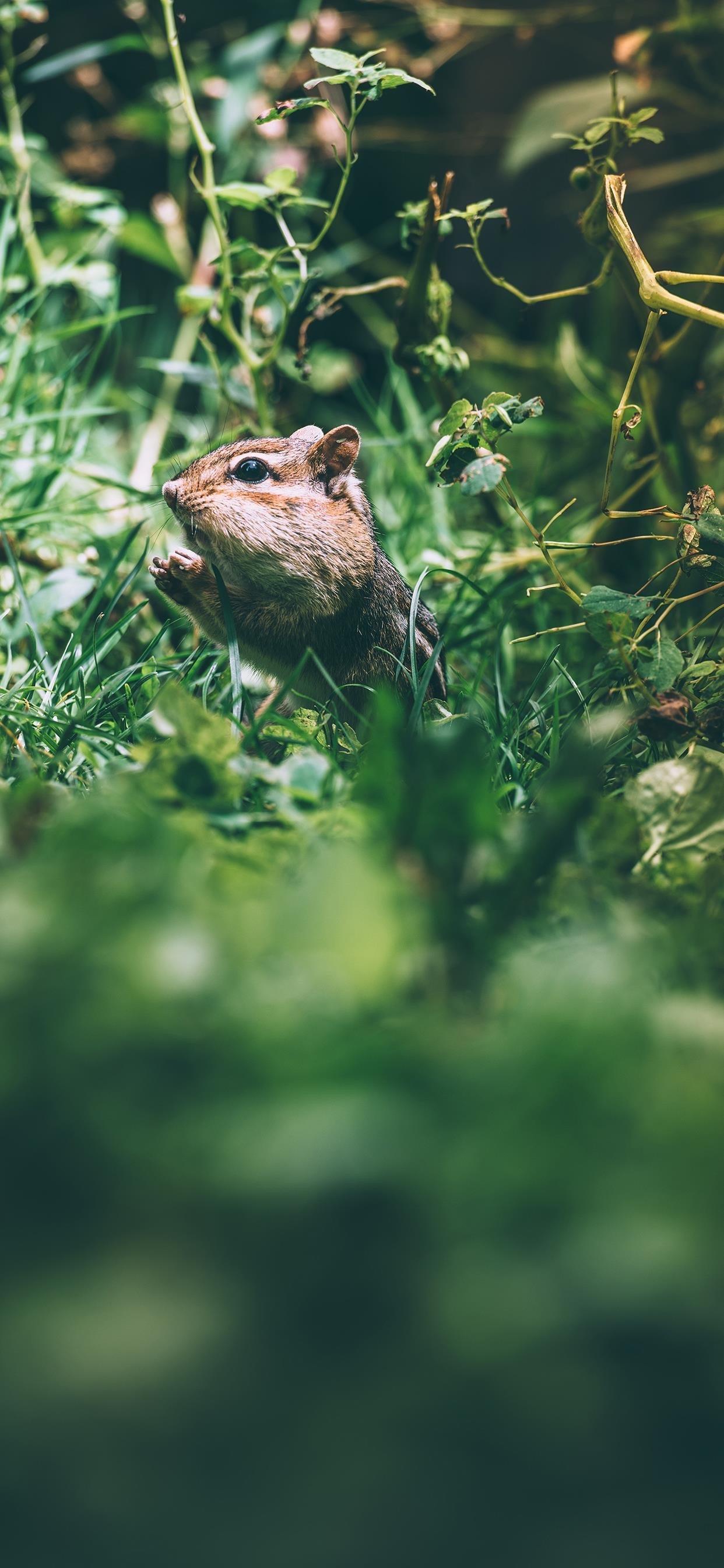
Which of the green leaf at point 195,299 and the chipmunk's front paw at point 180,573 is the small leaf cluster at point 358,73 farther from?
the chipmunk's front paw at point 180,573

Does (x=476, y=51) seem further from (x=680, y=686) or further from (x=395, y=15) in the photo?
(x=680, y=686)

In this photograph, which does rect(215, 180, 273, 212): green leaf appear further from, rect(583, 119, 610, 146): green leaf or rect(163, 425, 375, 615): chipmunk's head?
rect(583, 119, 610, 146): green leaf

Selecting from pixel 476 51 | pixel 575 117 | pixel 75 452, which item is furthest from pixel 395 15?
pixel 75 452

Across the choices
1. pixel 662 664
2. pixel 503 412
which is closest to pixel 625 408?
pixel 503 412

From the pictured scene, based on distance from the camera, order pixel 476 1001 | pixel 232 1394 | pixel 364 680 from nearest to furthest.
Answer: pixel 232 1394 < pixel 476 1001 < pixel 364 680

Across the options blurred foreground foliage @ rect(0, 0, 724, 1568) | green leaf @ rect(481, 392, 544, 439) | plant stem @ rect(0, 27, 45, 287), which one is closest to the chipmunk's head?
blurred foreground foliage @ rect(0, 0, 724, 1568)

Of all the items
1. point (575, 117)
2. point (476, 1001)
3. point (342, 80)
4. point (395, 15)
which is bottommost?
point (476, 1001)

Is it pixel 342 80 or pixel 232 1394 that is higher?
pixel 342 80

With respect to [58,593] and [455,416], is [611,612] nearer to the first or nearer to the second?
[455,416]
